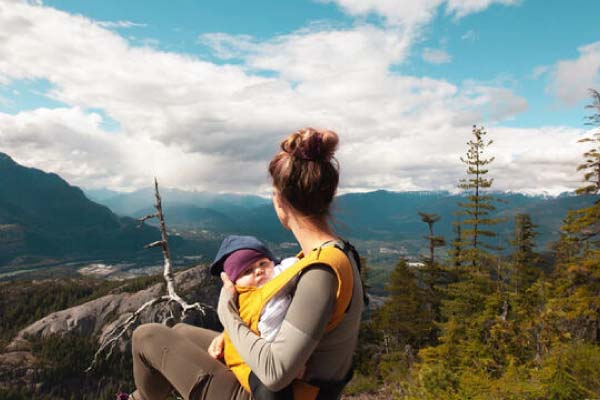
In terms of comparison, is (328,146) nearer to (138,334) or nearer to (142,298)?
(138,334)

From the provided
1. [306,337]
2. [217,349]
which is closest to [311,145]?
[306,337]

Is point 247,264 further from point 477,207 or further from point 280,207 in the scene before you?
point 477,207

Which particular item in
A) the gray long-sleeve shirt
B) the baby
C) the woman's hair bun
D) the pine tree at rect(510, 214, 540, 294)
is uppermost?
the woman's hair bun

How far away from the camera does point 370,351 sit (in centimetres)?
3166

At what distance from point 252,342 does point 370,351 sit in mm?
32424

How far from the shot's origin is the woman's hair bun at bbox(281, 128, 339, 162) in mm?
2316

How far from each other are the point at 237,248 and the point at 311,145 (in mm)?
988

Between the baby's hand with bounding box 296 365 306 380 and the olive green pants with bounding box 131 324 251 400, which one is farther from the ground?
the baby's hand with bounding box 296 365 306 380

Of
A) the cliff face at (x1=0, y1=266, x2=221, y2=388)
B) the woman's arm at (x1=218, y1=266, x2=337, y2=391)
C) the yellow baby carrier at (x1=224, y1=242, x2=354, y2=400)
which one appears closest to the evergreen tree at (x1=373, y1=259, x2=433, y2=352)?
the yellow baby carrier at (x1=224, y1=242, x2=354, y2=400)

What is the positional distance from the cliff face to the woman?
81.2 m

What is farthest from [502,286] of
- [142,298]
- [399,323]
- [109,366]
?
[109,366]

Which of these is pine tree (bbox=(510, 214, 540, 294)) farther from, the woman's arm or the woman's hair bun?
the woman's arm

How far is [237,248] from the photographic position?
9.14ft

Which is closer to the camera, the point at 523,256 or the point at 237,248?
the point at 237,248
